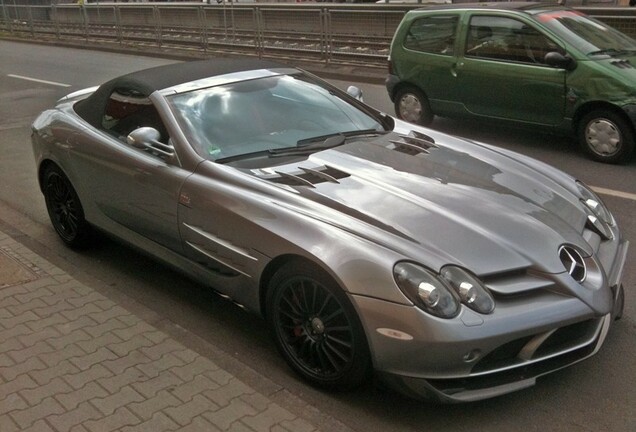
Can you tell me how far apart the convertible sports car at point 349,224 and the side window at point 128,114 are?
0.02 metres

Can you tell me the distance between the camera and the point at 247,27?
19.2m

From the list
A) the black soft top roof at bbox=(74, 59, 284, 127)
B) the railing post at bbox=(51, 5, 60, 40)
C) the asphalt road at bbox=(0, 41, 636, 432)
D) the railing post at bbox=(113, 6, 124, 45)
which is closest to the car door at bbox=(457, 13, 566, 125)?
the asphalt road at bbox=(0, 41, 636, 432)

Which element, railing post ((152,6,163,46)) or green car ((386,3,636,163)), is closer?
green car ((386,3,636,163))

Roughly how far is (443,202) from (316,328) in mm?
869

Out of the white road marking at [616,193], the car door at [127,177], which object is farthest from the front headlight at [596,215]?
the white road marking at [616,193]

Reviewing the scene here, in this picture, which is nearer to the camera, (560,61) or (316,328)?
(316,328)

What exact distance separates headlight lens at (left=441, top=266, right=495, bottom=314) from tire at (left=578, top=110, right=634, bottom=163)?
5.16 m

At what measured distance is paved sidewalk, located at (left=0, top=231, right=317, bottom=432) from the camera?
10.3ft

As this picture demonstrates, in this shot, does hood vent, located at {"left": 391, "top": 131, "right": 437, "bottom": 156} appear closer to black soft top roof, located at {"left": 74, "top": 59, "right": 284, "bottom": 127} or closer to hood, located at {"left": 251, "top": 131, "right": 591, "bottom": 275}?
hood, located at {"left": 251, "top": 131, "right": 591, "bottom": 275}

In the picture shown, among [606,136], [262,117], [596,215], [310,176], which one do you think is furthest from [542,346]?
[606,136]

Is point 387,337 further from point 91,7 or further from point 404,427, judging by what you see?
point 91,7

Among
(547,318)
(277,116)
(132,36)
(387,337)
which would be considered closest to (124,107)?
(277,116)

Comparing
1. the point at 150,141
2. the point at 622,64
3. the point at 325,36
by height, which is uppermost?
the point at 150,141

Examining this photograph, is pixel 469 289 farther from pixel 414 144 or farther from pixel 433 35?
pixel 433 35
